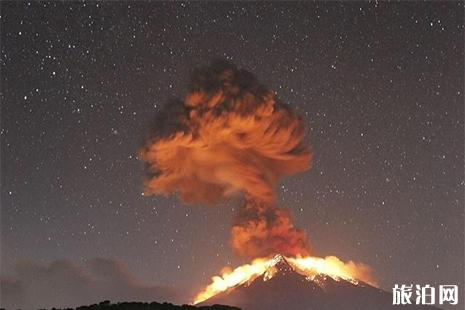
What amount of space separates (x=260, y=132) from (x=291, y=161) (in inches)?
284

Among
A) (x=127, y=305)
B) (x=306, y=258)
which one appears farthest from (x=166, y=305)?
(x=306, y=258)

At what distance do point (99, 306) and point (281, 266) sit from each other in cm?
11777

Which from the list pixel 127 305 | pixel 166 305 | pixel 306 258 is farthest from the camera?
pixel 306 258

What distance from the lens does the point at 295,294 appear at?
171750mm

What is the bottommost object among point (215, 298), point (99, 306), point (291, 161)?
point (99, 306)

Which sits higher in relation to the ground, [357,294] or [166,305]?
[357,294]

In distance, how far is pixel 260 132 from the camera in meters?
128

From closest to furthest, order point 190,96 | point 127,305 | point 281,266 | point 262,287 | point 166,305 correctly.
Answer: point 127,305 → point 166,305 → point 190,96 → point 281,266 → point 262,287

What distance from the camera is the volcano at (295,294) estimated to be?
16438 cm

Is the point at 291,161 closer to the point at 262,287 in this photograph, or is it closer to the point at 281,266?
the point at 281,266

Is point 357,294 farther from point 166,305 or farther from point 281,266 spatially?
point 166,305

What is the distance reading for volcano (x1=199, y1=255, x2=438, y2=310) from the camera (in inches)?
6471

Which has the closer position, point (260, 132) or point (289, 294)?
point (260, 132)

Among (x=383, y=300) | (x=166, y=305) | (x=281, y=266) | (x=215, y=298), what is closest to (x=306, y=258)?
(x=281, y=266)
